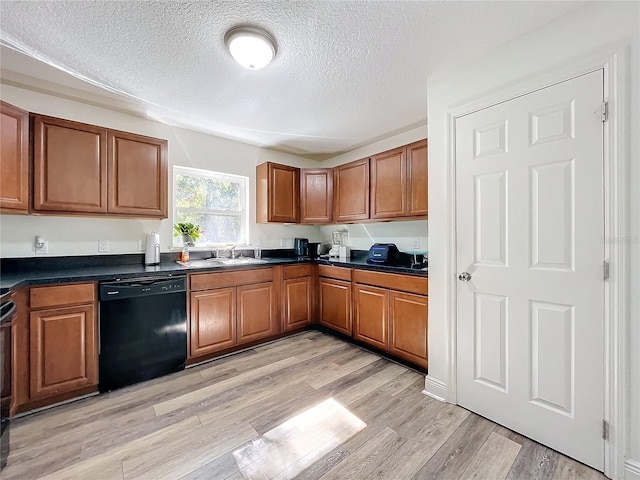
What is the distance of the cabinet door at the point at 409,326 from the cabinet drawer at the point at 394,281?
6cm

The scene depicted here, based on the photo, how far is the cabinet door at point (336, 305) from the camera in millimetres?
3060

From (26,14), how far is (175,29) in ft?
2.54

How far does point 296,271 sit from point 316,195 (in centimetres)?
109

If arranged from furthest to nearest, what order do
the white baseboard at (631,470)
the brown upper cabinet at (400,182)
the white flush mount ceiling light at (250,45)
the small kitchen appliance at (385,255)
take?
1. the small kitchen appliance at (385,255)
2. the brown upper cabinet at (400,182)
3. the white flush mount ceiling light at (250,45)
4. the white baseboard at (631,470)

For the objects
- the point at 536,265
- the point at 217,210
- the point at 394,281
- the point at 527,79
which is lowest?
the point at 394,281

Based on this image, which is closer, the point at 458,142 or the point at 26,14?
the point at 26,14

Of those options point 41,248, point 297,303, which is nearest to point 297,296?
point 297,303

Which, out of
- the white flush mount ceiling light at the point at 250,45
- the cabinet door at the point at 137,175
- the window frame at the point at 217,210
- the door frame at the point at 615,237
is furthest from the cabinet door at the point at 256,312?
the door frame at the point at 615,237

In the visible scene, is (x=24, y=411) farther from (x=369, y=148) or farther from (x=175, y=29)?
(x=369, y=148)

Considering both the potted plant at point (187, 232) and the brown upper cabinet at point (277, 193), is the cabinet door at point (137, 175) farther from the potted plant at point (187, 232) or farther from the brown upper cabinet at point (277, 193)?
the brown upper cabinet at point (277, 193)

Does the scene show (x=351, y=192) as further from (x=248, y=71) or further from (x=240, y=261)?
(x=248, y=71)

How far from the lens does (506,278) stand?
5.55 ft

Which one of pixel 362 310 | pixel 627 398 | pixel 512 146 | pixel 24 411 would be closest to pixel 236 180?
pixel 362 310

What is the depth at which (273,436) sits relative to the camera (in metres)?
1.63
